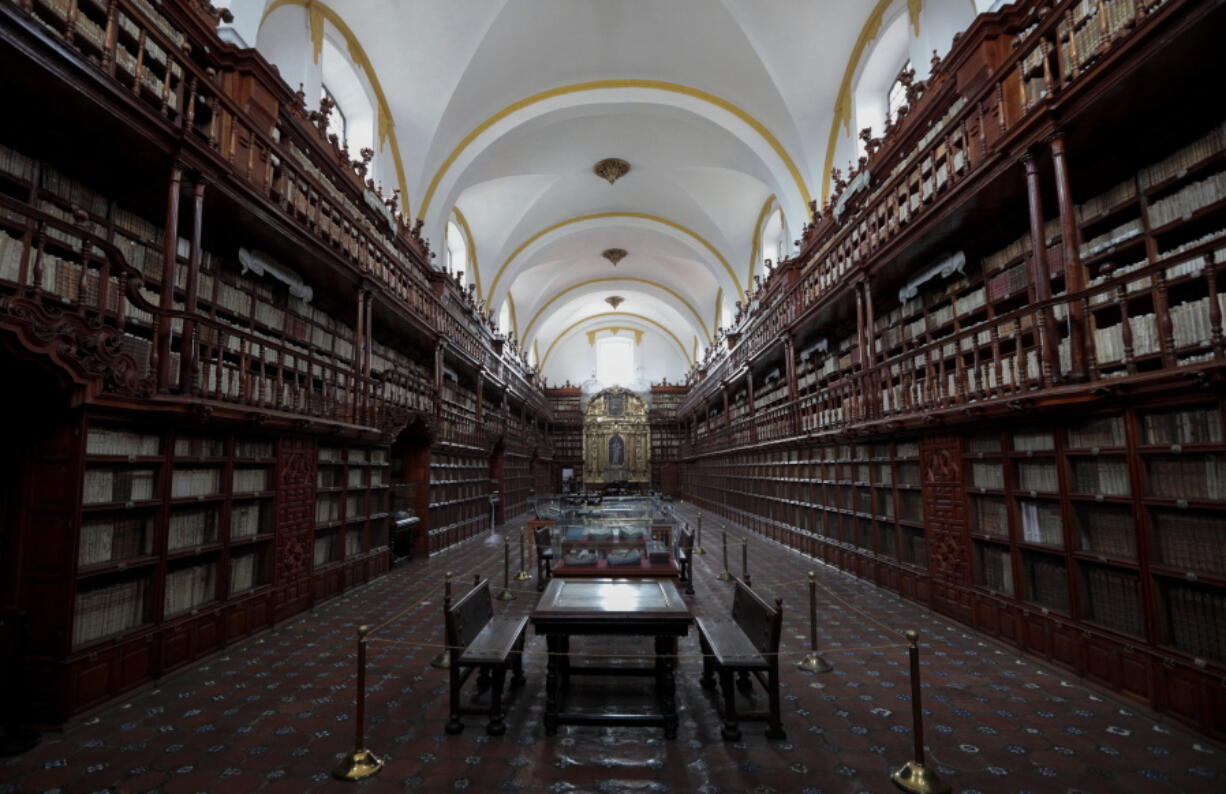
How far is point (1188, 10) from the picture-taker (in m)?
3.62

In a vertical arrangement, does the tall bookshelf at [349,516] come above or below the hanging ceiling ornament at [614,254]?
below

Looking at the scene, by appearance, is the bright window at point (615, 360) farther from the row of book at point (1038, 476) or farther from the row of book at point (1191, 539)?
the row of book at point (1191, 539)

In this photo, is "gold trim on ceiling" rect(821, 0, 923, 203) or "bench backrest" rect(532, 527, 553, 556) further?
"gold trim on ceiling" rect(821, 0, 923, 203)

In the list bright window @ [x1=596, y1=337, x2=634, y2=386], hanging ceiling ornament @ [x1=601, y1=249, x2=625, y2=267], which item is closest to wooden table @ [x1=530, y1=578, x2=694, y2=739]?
hanging ceiling ornament @ [x1=601, y1=249, x2=625, y2=267]

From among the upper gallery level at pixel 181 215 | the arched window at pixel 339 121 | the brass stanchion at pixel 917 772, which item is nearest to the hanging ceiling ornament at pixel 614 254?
the arched window at pixel 339 121

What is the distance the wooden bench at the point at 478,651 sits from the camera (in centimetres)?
360

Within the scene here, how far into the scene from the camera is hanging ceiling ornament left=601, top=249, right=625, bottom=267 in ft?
88.5

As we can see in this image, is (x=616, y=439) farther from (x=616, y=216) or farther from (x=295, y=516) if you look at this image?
(x=295, y=516)

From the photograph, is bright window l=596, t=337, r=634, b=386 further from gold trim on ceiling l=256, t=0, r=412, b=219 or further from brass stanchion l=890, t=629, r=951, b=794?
brass stanchion l=890, t=629, r=951, b=794

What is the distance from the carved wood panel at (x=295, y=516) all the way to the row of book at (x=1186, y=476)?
7753 mm

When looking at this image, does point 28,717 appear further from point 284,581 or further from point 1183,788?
point 1183,788

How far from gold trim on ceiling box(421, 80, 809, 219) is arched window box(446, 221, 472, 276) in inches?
163

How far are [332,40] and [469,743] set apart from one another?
37.8 feet

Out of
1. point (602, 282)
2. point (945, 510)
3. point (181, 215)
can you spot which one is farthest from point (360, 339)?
point (602, 282)
